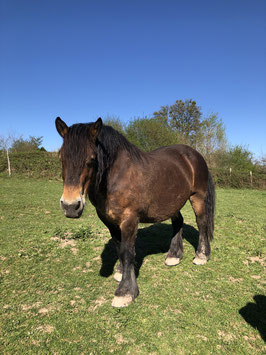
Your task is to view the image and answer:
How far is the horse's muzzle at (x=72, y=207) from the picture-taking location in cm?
208

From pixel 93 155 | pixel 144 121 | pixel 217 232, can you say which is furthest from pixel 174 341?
pixel 144 121

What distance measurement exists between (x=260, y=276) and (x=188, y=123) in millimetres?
32559

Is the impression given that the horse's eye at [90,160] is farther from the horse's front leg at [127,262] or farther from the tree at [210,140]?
the tree at [210,140]

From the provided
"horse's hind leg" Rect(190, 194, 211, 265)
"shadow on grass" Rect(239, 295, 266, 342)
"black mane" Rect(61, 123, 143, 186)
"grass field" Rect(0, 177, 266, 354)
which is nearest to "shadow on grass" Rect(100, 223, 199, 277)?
"grass field" Rect(0, 177, 266, 354)

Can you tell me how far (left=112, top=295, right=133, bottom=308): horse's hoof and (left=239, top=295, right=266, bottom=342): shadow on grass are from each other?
141 cm

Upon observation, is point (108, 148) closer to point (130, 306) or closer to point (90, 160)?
point (90, 160)

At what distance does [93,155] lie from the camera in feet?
7.52

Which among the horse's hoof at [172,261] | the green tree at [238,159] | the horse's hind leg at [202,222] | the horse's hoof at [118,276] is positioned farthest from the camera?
the green tree at [238,159]

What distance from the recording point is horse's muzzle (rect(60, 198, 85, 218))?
2.08m

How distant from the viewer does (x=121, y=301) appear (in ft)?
8.96

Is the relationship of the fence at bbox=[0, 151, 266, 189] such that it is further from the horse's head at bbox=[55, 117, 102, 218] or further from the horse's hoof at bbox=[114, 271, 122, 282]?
the horse's head at bbox=[55, 117, 102, 218]

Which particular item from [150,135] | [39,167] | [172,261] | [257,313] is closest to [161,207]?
[172,261]

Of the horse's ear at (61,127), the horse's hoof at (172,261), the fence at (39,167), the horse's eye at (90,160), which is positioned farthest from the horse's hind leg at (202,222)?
the fence at (39,167)

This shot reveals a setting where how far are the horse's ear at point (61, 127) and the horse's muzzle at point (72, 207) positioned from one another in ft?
2.54
